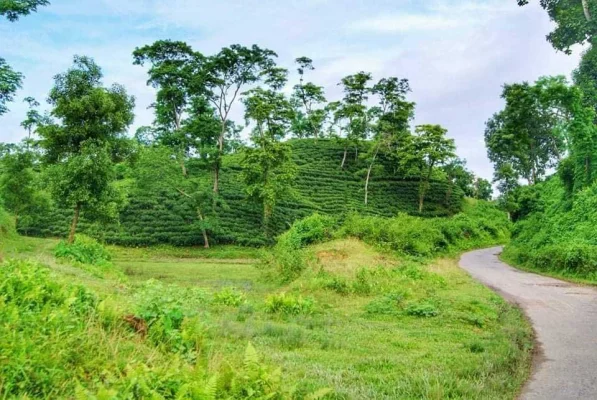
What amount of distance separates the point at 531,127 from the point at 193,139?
119 ft

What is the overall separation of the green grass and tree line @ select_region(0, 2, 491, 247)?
35.5 feet

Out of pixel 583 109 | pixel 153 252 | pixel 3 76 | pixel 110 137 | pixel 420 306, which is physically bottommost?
pixel 153 252

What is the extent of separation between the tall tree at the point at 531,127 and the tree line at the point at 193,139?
6064 millimetres

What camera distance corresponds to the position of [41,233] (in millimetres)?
37781

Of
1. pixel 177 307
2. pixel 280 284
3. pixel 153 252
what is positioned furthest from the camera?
pixel 153 252

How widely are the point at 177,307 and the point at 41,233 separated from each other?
3743 centimetres

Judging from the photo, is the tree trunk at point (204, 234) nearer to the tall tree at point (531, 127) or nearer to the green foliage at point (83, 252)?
the green foliage at point (83, 252)

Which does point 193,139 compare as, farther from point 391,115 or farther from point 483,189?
point 483,189

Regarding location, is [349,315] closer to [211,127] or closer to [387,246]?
[387,246]

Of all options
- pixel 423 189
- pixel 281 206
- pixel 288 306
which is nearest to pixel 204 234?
pixel 281 206

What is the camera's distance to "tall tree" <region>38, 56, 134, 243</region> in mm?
20922

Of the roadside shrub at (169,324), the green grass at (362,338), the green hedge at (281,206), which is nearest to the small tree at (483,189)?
the green hedge at (281,206)

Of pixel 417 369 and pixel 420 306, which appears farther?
pixel 420 306

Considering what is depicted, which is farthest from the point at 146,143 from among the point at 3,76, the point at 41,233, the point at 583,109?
the point at 583,109
